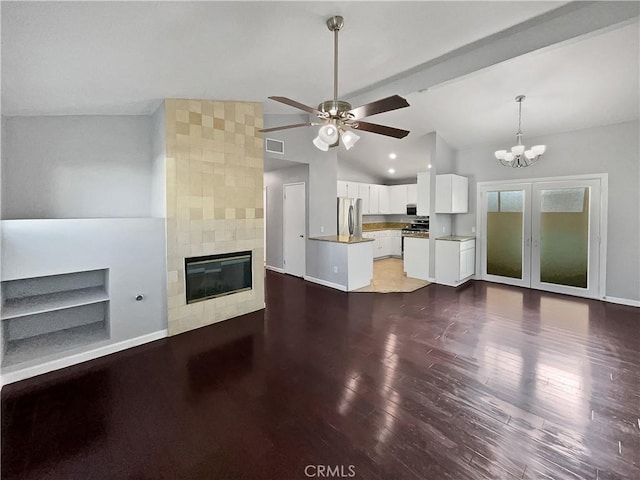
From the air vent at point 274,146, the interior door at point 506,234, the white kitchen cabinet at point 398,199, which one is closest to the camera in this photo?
the air vent at point 274,146

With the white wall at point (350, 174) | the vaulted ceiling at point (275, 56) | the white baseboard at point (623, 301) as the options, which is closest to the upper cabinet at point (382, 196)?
the white wall at point (350, 174)

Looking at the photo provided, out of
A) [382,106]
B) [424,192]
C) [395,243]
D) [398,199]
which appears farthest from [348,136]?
[395,243]

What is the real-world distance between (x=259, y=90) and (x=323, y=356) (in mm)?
3320

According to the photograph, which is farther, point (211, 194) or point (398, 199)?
point (398, 199)

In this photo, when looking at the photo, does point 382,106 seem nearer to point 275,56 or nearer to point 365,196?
point 275,56

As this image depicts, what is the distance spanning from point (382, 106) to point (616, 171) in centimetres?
497

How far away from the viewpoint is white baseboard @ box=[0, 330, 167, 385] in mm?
2646

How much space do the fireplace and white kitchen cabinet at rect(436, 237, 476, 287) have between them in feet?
12.8

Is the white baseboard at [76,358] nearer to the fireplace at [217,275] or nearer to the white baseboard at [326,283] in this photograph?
the fireplace at [217,275]

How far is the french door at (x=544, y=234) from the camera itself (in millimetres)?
5074

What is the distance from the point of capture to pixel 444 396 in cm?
241

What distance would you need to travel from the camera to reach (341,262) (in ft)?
18.5

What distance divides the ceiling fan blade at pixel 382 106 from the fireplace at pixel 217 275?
104 inches

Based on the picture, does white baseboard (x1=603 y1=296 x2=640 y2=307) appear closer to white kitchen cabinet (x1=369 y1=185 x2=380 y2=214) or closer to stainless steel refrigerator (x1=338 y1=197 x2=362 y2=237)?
stainless steel refrigerator (x1=338 y1=197 x2=362 y2=237)
